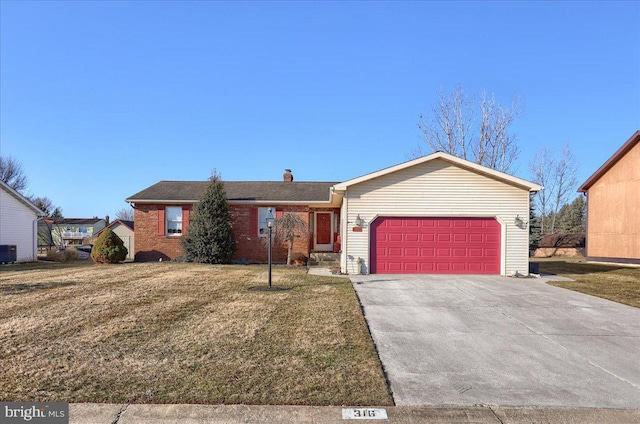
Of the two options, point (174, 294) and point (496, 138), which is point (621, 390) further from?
point (496, 138)

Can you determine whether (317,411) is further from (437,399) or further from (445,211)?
(445,211)

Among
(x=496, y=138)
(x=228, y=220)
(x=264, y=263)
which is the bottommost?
(x=264, y=263)

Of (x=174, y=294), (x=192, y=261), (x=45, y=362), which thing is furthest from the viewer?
(x=192, y=261)

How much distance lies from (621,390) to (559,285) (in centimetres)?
812

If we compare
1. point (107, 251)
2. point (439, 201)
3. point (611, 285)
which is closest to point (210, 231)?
point (107, 251)

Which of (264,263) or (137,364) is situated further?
(264,263)

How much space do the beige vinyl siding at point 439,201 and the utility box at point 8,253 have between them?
16.5 meters

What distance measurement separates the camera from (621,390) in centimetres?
400

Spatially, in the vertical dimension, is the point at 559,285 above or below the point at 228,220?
below

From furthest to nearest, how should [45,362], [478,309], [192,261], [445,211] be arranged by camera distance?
[192,261], [445,211], [478,309], [45,362]

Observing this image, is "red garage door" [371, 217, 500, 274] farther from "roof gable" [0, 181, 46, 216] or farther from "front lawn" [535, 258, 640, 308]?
"roof gable" [0, 181, 46, 216]

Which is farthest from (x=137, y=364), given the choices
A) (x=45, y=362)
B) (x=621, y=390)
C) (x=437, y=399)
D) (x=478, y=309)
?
(x=478, y=309)

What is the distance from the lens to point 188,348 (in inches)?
196

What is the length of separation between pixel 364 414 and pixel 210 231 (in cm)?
1403
